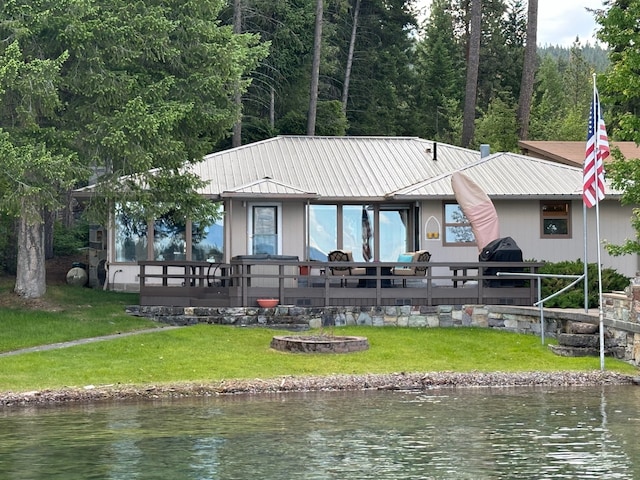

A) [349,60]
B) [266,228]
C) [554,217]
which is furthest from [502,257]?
[349,60]

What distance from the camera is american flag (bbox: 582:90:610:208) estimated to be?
19.0 metres

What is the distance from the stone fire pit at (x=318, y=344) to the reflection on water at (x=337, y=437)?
9.46 feet

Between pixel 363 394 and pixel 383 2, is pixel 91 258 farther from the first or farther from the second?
pixel 383 2

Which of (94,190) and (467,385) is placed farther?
(94,190)

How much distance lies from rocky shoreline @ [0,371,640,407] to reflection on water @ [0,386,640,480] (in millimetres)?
497

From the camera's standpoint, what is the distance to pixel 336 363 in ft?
61.5

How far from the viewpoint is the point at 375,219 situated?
94.5 ft

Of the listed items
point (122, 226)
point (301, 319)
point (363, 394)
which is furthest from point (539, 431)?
point (122, 226)

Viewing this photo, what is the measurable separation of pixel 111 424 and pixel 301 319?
30.1ft

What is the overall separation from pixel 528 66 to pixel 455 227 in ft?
40.8

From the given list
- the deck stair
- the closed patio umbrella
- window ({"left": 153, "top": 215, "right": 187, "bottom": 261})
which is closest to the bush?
the deck stair

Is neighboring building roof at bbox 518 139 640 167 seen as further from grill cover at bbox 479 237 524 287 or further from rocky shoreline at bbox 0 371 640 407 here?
rocky shoreline at bbox 0 371 640 407

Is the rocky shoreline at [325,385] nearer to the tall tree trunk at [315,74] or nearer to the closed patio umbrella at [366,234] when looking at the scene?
A: the closed patio umbrella at [366,234]

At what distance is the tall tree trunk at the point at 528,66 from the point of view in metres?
37.7
